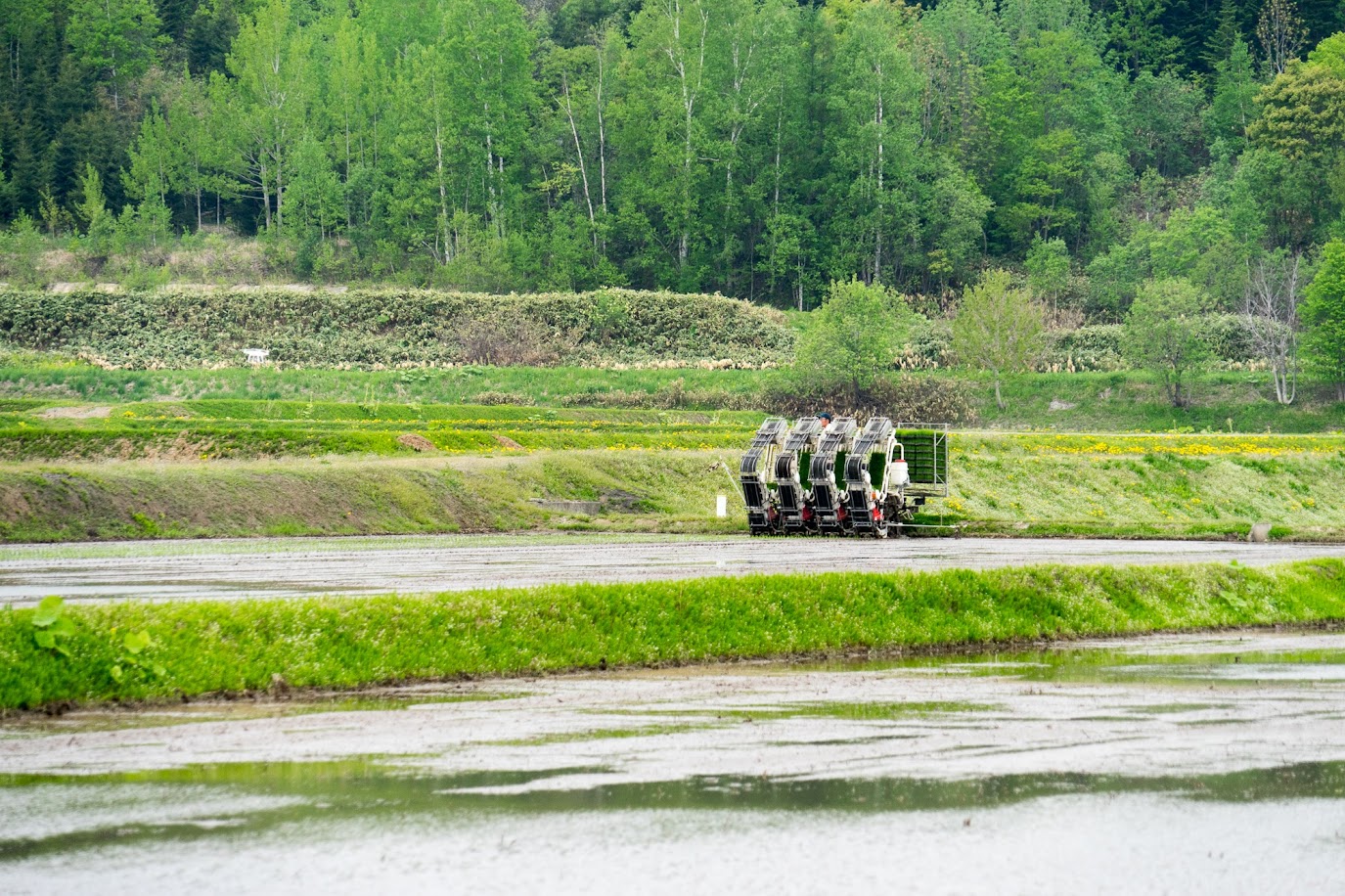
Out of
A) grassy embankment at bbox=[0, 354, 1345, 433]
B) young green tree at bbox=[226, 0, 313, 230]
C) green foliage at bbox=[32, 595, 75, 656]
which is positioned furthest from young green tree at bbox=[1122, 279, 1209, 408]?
green foliage at bbox=[32, 595, 75, 656]

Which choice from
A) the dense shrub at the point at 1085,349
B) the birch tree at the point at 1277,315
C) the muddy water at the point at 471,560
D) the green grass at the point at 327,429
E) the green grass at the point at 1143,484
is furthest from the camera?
the dense shrub at the point at 1085,349

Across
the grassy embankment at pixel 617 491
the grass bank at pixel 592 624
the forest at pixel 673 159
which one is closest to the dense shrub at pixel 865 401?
the grassy embankment at pixel 617 491

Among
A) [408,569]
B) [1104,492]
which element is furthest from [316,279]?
[408,569]

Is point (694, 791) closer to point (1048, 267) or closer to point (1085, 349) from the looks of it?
point (1085, 349)

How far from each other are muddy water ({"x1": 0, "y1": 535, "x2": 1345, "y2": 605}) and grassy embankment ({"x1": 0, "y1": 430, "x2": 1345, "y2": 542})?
178 centimetres

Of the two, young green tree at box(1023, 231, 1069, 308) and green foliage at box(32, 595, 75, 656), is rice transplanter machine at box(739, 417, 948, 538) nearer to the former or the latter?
green foliage at box(32, 595, 75, 656)

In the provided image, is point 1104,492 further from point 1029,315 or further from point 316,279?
point 316,279

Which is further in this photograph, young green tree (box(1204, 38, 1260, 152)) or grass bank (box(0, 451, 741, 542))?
young green tree (box(1204, 38, 1260, 152))

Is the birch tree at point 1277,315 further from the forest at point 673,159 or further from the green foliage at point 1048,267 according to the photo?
the green foliage at point 1048,267

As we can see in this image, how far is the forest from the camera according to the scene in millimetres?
106938

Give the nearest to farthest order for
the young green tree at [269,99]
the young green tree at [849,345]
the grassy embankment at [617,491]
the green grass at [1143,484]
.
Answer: the grassy embankment at [617,491], the green grass at [1143,484], the young green tree at [849,345], the young green tree at [269,99]

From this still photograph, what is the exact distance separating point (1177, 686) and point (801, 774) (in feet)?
22.9

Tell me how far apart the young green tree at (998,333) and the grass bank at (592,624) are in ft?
185

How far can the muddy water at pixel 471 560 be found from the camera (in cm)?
2381
